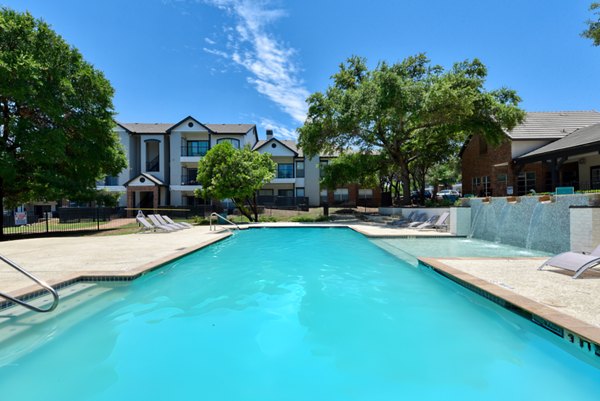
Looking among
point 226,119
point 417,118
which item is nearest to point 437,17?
point 417,118

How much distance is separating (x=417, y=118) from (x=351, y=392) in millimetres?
17482

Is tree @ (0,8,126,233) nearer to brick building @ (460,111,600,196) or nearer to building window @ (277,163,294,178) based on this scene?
building window @ (277,163,294,178)

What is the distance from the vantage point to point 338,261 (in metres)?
9.04


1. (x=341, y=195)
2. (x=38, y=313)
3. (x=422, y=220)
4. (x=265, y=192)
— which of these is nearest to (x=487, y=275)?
(x=38, y=313)

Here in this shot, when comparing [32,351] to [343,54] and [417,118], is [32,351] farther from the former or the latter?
[343,54]

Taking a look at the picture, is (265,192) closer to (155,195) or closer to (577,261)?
(155,195)

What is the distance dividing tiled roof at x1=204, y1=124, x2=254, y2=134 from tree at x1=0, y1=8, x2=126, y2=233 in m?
14.7

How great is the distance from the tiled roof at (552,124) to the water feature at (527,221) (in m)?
12.4

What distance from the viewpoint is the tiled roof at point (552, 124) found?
835 inches

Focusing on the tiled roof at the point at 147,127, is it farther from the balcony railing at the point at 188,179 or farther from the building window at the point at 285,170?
the building window at the point at 285,170

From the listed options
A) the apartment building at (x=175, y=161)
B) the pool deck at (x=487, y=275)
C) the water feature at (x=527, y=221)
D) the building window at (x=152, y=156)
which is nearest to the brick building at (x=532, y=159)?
the water feature at (x=527, y=221)

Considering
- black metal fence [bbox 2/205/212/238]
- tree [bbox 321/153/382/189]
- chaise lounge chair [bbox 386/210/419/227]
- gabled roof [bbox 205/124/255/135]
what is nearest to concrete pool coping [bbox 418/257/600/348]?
chaise lounge chair [bbox 386/210/419/227]

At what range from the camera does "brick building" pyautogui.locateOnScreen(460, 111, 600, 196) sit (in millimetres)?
20328

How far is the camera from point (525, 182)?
72.3 feet
